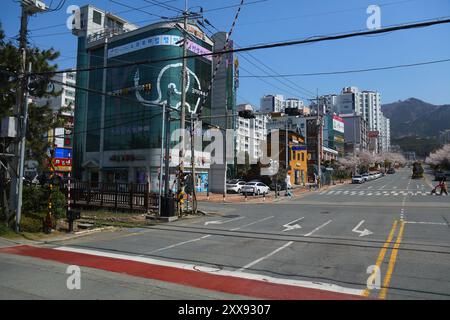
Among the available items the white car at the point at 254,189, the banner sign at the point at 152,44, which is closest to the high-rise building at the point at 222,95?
the banner sign at the point at 152,44

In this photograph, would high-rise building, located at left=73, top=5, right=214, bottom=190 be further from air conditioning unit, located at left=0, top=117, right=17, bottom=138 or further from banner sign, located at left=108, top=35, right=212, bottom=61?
air conditioning unit, located at left=0, top=117, right=17, bottom=138

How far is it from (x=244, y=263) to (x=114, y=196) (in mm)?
14042

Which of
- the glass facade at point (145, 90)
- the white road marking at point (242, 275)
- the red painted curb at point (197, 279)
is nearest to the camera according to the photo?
the red painted curb at point (197, 279)

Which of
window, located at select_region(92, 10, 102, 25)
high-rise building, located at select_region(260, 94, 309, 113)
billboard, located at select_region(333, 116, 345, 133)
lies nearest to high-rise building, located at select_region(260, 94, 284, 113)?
high-rise building, located at select_region(260, 94, 309, 113)

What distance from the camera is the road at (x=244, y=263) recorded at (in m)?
6.92

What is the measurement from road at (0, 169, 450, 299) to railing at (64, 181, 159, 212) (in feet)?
16.0

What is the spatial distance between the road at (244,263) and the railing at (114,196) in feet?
16.0

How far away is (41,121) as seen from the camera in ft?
53.4

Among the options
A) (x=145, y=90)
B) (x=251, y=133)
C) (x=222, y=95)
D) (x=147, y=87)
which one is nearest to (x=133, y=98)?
(x=145, y=90)

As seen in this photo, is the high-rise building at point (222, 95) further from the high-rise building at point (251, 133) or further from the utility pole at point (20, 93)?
the high-rise building at point (251, 133)

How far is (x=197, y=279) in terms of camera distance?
7.82 m

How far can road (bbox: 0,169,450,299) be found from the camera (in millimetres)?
6918
